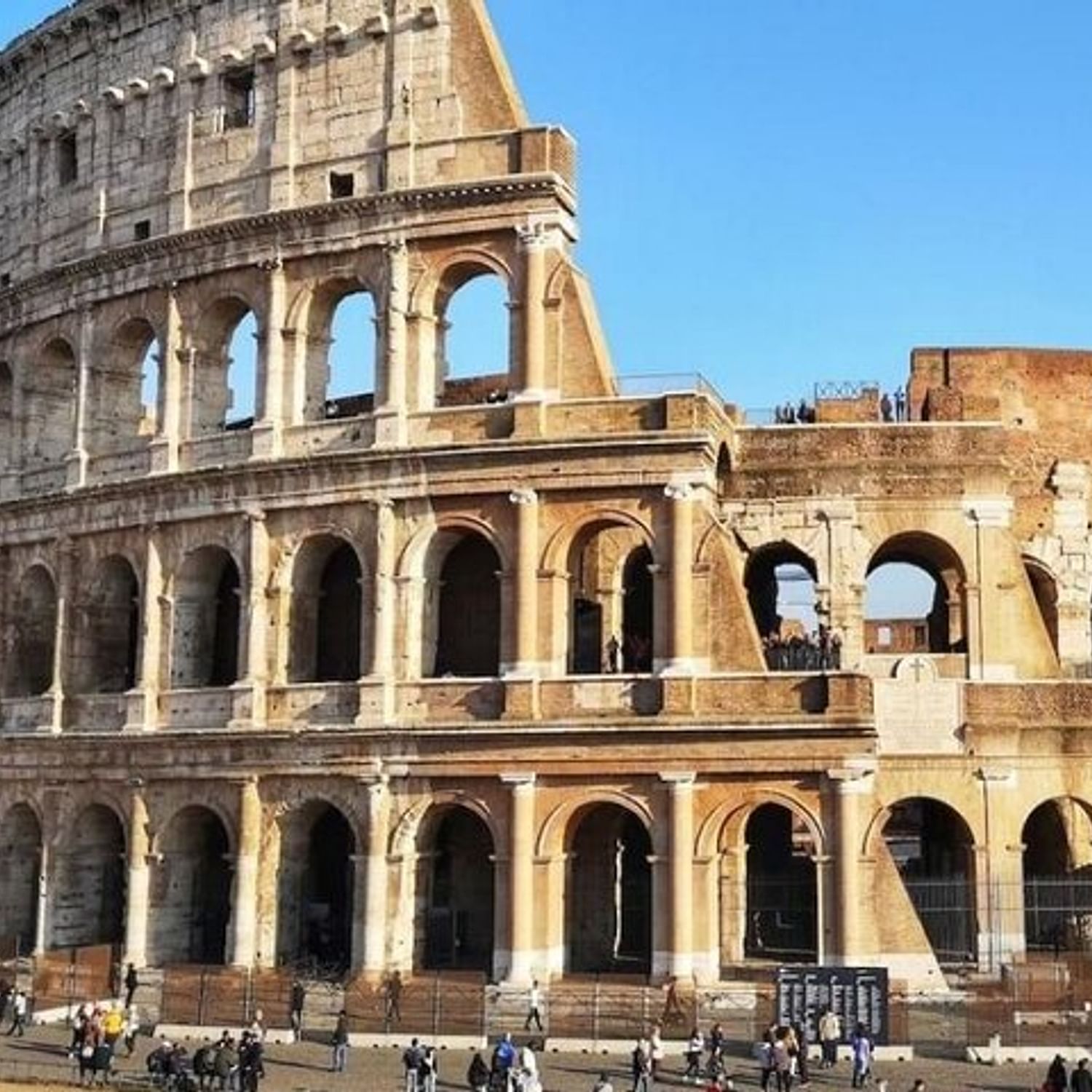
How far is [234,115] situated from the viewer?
29438 millimetres

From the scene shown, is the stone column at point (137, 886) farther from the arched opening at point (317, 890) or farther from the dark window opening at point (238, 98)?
the dark window opening at point (238, 98)

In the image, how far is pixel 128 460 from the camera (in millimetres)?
29250

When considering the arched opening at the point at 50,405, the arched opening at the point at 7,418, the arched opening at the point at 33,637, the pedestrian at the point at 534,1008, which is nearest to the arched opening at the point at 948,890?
the pedestrian at the point at 534,1008

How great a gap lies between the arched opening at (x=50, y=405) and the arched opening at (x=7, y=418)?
0.29 metres

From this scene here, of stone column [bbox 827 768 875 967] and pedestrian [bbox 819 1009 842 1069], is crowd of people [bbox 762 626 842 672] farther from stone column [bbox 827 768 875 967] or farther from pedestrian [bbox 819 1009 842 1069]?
pedestrian [bbox 819 1009 842 1069]

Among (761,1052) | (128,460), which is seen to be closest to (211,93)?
(128,460)

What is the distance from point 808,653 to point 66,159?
17008 mm

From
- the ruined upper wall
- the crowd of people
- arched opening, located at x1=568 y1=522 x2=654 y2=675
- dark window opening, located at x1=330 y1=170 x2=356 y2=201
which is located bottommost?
the crowd of people

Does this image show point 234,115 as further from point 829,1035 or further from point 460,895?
point 829,1035

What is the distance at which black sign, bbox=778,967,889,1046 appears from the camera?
2161cm

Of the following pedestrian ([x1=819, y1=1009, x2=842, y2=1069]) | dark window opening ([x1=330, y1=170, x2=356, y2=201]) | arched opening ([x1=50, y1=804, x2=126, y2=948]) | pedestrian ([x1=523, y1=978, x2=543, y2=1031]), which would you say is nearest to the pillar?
pedestrian ([x1=523, y1=978, x2=543, y2=1031])

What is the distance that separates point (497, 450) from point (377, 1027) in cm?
858

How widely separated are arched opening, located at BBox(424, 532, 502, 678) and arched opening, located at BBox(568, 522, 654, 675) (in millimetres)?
1326

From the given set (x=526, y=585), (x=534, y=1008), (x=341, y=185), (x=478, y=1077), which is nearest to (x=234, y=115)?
(x=341, y=185)
